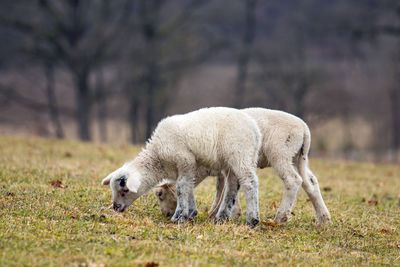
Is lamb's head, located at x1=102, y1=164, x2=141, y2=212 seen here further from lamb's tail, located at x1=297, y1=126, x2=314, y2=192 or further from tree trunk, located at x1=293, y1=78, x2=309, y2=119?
tree trunk, located at x1=293, y1=78, x2=309, y2=119

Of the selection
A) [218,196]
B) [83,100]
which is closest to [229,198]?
[218,196]

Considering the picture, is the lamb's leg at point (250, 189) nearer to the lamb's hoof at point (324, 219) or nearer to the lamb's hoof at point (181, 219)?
the lamb's hoof at point (181, 219)

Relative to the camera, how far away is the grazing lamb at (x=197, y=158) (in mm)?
6473

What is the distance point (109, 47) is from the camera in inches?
829

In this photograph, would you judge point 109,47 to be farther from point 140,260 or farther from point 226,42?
point 140,260

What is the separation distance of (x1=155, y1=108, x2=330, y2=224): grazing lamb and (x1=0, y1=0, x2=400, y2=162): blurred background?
591 inches

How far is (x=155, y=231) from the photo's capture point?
222 inches

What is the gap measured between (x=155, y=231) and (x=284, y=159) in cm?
238

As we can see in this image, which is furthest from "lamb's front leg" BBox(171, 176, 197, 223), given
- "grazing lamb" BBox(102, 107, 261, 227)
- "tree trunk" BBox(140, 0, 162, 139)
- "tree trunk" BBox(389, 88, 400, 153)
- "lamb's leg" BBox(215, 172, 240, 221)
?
"tree trunk" BBox(389, 88, 400, 153)

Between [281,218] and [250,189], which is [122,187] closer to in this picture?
[250,189]

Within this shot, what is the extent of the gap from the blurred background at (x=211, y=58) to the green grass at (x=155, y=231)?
477 inches

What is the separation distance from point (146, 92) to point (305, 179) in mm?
16984

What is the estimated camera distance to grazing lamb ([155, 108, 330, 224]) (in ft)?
22.4

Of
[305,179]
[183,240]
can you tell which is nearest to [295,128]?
[305,179]
